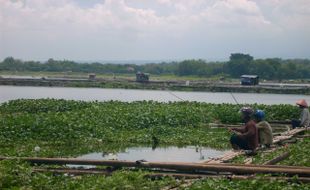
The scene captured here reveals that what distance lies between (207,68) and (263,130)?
88.7m

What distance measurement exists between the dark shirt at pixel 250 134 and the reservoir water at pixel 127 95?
1565 inches

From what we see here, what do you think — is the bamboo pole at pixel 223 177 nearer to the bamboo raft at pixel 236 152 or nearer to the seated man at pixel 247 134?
the bamboo raft at pixel 236 152

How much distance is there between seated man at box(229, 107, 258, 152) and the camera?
49.7ft

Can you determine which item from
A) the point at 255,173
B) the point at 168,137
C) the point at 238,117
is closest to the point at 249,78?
the point at 238,117

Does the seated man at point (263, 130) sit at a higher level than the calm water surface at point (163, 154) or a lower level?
higher

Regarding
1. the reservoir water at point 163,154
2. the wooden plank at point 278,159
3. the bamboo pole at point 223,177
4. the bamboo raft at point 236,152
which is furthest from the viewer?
the reservoir water at point 163,154

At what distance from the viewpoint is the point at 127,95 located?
204ft

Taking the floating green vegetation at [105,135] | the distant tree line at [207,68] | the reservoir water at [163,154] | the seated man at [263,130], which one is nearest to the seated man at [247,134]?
the seated man at [263,130]

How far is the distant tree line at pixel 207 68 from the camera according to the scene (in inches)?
3671

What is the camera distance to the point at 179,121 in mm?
25688

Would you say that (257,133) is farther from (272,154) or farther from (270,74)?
(270,74)

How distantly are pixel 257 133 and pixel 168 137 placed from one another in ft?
21.9

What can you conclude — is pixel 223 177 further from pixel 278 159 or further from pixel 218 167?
pixel 278 159

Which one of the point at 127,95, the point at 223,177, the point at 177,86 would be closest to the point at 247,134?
the point at 223,177
